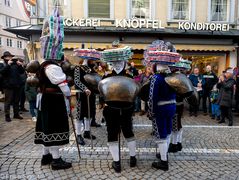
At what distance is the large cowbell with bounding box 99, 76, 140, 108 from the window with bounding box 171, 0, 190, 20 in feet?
35.5

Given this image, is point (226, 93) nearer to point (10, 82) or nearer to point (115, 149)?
point (115, 149)

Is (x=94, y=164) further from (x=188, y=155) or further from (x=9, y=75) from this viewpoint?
(x=9, y=75)

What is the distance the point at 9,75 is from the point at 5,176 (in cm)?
461

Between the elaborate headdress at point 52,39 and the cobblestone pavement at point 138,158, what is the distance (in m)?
1.89

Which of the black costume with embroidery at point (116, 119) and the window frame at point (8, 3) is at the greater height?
the window frame at point (8, 3)

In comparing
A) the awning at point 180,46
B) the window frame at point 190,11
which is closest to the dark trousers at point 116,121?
the awning at point 180,46

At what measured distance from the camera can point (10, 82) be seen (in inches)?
317

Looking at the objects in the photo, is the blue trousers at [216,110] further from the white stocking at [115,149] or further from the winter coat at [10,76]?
the winter coat at [10,76]

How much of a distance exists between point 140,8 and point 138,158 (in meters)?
10.3

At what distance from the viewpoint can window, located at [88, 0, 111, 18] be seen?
44.4ft

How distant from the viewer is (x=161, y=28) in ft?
43.2

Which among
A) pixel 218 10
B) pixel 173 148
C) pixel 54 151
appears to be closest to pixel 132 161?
pixel 173 148

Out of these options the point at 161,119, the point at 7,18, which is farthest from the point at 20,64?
the point at 7,18

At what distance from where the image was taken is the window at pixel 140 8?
13.6 metres
